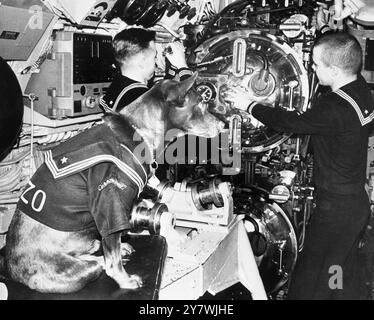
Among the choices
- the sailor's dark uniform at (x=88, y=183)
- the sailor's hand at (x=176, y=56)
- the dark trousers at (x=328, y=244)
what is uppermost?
the sailor's hand at (x=176, y=56)

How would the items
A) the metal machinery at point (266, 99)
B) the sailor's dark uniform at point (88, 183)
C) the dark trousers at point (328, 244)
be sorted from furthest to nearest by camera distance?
the metal machinery at point (266, 99), the dark trousers at point (328, 244), the sailor's dark uniform at point (88, 183)

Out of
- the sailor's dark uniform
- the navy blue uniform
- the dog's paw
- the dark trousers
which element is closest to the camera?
the sailor's dark uniform

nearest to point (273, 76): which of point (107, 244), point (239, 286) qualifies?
point (239, 286)

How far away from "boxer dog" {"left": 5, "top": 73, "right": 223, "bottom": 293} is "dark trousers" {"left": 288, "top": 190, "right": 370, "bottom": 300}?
1553mm

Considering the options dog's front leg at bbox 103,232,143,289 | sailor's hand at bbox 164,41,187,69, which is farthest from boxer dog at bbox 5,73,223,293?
sailor's hand at bbox 164,41,187,69

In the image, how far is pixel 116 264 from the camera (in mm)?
2439

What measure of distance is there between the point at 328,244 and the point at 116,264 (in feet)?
5.81

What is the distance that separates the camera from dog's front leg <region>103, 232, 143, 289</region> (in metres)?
2.41

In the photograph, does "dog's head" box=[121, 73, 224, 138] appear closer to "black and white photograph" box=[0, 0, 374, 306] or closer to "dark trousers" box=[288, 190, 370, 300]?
"black and white photograph" box=[0, 0, 374, 306]

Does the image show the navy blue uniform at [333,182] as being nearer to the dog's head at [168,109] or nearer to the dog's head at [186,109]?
the dog's head at [186,109]

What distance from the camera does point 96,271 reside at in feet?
8.32

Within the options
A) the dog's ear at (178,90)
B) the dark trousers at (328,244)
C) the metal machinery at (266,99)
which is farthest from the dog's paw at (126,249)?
the metal machinery at (266,99)

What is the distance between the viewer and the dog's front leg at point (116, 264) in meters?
2.41

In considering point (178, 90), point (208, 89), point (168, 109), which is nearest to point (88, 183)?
point (168, 109)
